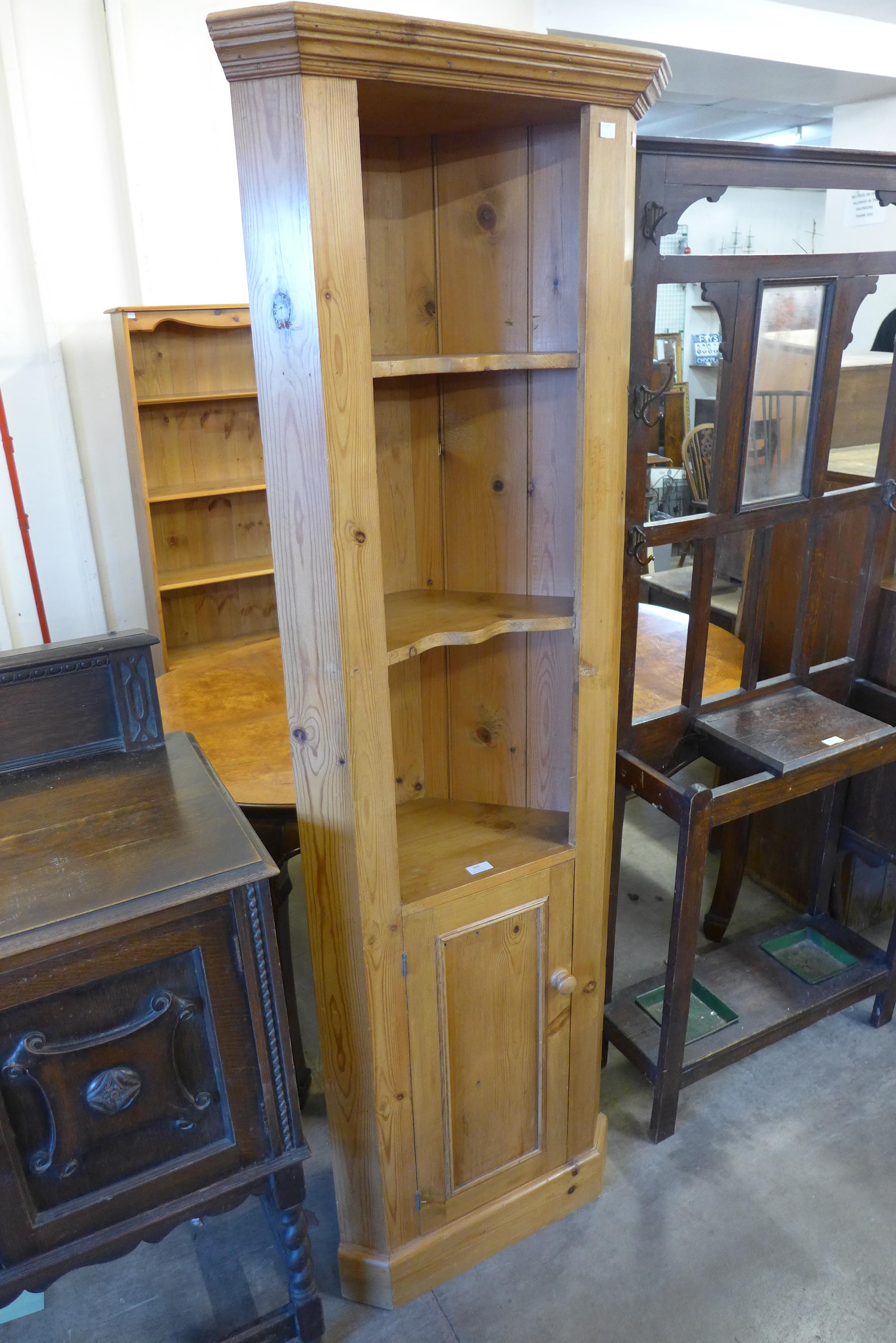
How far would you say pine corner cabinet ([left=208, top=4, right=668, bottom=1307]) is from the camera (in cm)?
114

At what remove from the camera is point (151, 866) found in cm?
128

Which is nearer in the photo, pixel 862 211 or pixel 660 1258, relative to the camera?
pixel 660 1258

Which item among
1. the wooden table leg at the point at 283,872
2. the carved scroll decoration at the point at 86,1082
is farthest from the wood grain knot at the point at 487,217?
the carved scroll decoration at the point at 86,1082

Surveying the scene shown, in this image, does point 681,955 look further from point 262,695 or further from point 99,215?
point 99,215

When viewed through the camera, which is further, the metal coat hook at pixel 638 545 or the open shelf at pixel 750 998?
the open shelf at pixel 750 998

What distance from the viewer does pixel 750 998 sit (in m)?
2.21

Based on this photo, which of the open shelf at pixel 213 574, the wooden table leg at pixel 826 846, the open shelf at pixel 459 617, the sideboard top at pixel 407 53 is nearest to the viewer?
the sideboard top at pixel 407 53

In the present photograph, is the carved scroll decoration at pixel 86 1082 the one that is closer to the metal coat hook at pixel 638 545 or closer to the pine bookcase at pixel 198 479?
the metal coat hook at pixel 638 545

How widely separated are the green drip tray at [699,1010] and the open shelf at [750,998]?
0.04ft

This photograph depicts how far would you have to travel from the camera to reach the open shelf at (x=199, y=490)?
3.58 meters

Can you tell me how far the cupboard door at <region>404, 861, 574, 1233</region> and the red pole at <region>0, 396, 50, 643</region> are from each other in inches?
99.9

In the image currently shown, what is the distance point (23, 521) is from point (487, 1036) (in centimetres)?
296

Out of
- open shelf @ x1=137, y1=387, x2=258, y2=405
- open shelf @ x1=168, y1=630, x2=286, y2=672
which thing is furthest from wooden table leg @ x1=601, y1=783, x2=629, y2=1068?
open shelf @ x1=137, y1=387, x2=258, y2=405

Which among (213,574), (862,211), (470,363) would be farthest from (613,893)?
(862,211)
